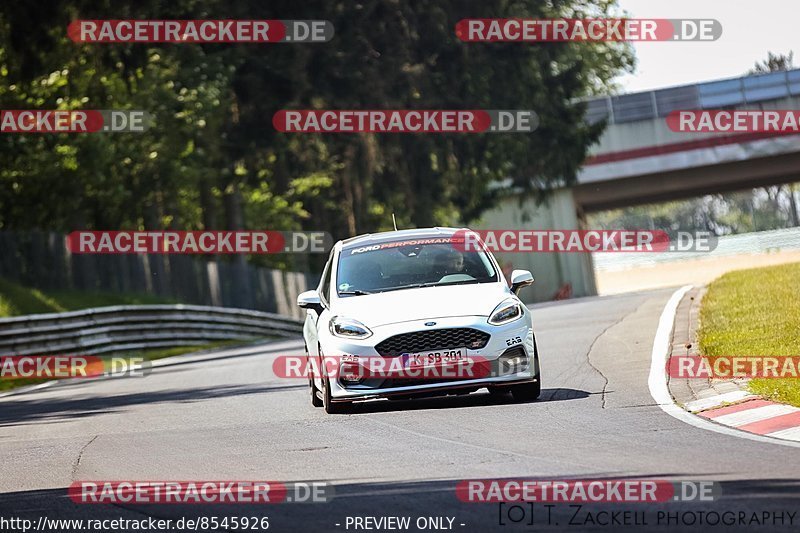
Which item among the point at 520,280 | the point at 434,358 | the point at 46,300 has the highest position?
the point at 46,300

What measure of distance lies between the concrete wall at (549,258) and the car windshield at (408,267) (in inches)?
1952

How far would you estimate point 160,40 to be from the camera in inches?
1409

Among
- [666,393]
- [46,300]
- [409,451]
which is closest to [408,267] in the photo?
[666,393]

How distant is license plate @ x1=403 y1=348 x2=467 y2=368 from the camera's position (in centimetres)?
1260

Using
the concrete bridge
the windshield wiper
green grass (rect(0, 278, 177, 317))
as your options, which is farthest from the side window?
the concrete bridge

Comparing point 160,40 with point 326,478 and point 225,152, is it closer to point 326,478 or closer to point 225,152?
point 225,152

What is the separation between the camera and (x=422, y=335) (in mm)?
12625

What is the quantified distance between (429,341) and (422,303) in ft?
1.81

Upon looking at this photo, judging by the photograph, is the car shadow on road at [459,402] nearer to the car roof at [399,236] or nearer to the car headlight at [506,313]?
the car headlight at [506,313]

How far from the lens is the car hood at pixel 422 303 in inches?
506

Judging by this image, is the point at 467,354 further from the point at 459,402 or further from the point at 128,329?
the point at 128,329

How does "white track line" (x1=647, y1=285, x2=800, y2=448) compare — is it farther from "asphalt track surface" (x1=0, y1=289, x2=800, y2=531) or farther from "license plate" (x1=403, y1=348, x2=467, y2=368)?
"license plate" (x1=403, y1=348, x2=467, y2=368)

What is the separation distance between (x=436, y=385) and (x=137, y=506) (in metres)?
4.42

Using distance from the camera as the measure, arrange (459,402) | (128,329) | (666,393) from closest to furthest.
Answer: (666,393) → (459,402) → (128,329)
